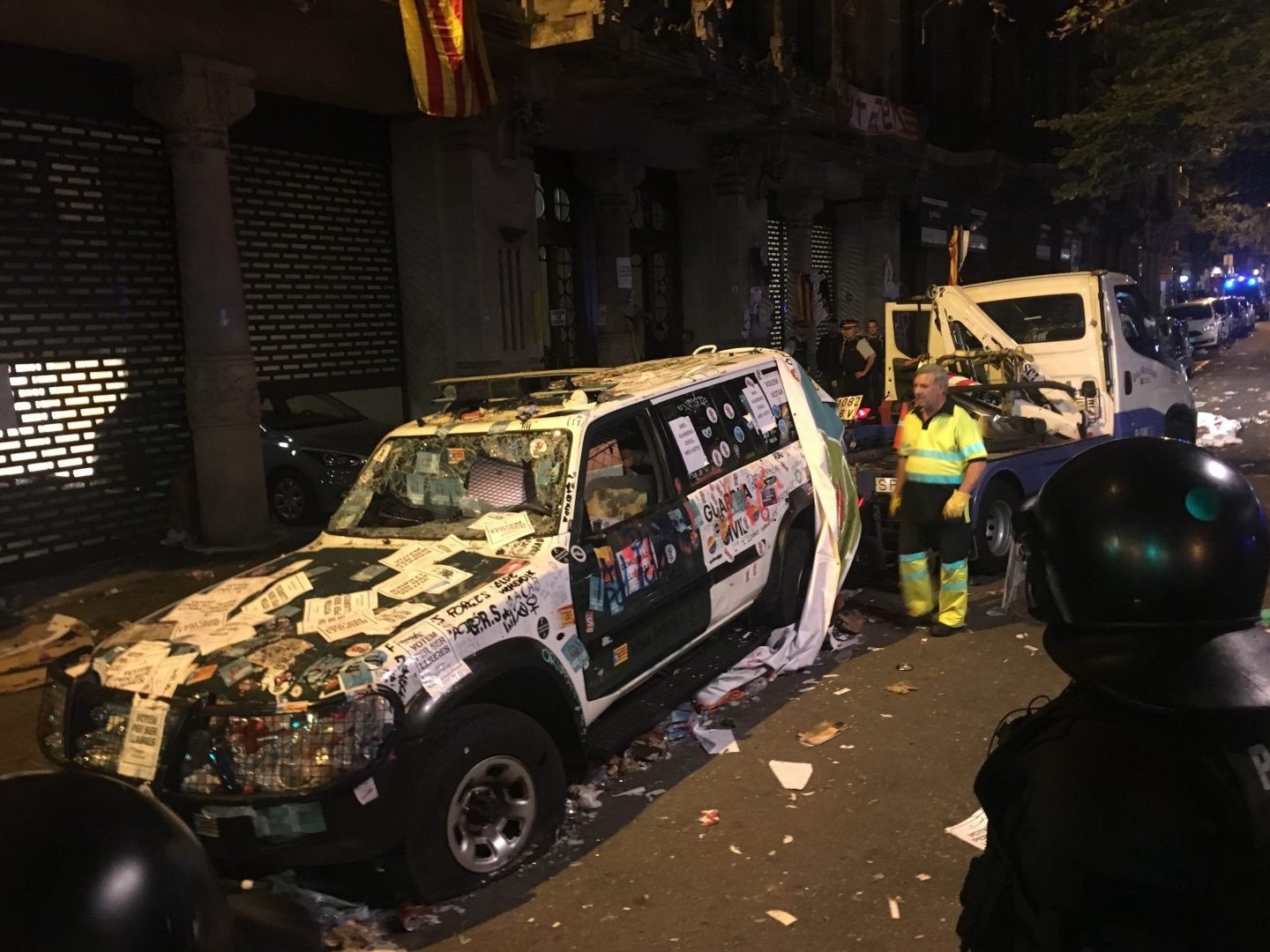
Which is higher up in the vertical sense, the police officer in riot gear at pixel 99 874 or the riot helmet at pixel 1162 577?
the riot helmet at pixel 1162 577

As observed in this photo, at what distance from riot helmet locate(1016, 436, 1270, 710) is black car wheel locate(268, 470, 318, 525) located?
9.82 m

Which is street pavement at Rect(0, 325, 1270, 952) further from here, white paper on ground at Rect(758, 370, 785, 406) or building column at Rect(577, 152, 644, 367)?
building column at Rect(577, 152, 644, 367)

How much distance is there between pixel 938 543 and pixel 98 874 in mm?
6317

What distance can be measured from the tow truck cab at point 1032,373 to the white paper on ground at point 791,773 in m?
3.39

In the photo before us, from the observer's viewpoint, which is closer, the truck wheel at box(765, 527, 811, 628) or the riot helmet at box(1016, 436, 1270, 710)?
the riot helmet at box(1016, 436, 1270, 710)

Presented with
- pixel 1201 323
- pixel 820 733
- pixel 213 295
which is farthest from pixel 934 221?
pixel 820 733

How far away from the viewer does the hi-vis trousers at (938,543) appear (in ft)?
22.0

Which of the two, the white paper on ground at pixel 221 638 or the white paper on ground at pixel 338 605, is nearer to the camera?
the white paper on ground at pixel 221 638

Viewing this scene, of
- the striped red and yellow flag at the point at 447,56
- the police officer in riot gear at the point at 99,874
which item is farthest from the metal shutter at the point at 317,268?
the police officer in riot gear at the point at 99,874

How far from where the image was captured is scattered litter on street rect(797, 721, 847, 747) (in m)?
5.14

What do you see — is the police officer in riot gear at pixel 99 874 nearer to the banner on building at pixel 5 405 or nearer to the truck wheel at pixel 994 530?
the truck wheel at pixel 994 530

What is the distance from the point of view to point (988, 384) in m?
9.09

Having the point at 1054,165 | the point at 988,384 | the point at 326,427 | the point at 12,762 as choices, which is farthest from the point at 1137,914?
the point at 1054,165

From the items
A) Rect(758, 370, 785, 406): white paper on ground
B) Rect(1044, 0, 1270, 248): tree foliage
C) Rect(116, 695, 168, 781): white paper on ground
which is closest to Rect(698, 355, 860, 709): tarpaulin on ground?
Rect(758, 370, 785, 406): white paper on ground
